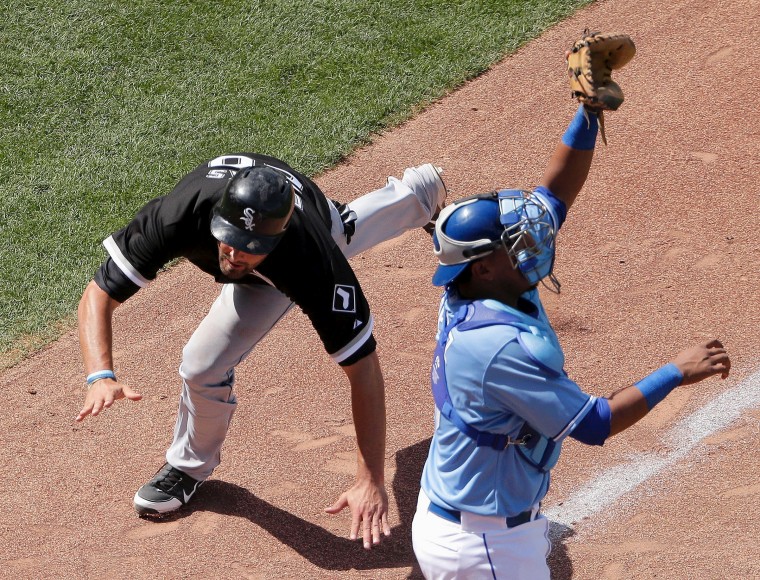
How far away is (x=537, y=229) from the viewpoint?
3102 millimetres

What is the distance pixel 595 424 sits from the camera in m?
Result: 3.01

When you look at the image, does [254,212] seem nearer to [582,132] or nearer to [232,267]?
[232,267]

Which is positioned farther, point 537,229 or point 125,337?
point 125,337

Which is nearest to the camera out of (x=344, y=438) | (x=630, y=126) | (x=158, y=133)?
(x=344, y=438)

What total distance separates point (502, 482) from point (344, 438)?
6.74 ft

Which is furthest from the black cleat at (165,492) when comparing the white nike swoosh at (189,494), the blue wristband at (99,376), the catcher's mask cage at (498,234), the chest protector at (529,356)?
the catcher's mask cage at (498,234)

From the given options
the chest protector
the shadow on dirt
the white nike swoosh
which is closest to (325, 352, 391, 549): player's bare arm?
the shadow on dirt

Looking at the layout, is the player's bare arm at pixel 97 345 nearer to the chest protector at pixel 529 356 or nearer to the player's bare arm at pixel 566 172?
the chest protector at pixel 529 356

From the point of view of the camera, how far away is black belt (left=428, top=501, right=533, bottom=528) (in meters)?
3.17

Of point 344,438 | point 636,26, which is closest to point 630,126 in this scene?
point 636,26

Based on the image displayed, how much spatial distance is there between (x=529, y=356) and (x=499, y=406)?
7.4 inches

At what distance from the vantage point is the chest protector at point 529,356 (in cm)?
296

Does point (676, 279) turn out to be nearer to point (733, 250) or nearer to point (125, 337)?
point (733, 250)

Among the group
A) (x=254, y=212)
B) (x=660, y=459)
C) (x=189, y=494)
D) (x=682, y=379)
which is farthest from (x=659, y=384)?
(x=189, y=494)
